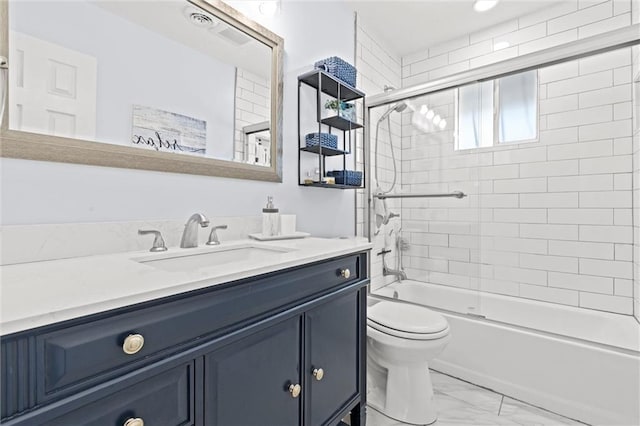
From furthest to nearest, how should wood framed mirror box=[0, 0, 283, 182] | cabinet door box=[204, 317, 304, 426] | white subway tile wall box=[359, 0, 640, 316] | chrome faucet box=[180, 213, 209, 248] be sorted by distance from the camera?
1. white subway tile wall box=[359, 0, 640, 316]
2. chrome faucet box=[180, 213, 209, 248]
3. wood framed mirror box=[0, 0, 283, 182]
4. cabinet door box=[204, 317, 304, 426]

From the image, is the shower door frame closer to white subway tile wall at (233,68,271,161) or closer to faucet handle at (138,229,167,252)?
white subway tile wall at (233,68,271,161)

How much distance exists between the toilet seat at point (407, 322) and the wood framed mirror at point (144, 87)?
94cm

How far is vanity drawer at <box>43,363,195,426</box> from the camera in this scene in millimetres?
570

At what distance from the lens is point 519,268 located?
8.19 feet

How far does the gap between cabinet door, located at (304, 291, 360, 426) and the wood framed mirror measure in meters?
0.75

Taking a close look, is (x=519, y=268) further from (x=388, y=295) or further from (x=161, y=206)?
(x=161, y=206)

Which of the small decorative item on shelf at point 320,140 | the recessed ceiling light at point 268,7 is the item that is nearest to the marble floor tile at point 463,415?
the small decorative item on shelf at point 320,140

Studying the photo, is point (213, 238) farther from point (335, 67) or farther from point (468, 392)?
point (468, 392)

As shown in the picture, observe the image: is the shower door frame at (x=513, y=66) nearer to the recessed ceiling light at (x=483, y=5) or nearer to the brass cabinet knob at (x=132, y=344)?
the recessed ceiling light at (x=483, y=5)

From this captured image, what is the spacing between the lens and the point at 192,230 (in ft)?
3.90

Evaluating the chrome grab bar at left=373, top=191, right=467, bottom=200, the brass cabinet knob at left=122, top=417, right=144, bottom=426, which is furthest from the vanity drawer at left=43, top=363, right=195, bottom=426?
the chrome grab bar at left=373, top=191, right=467, bottom=200

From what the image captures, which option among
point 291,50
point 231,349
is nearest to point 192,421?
point 231,349

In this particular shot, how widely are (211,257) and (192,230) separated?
0.13 m

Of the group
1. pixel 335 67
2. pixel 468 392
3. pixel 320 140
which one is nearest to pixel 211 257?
pixel 320 140
